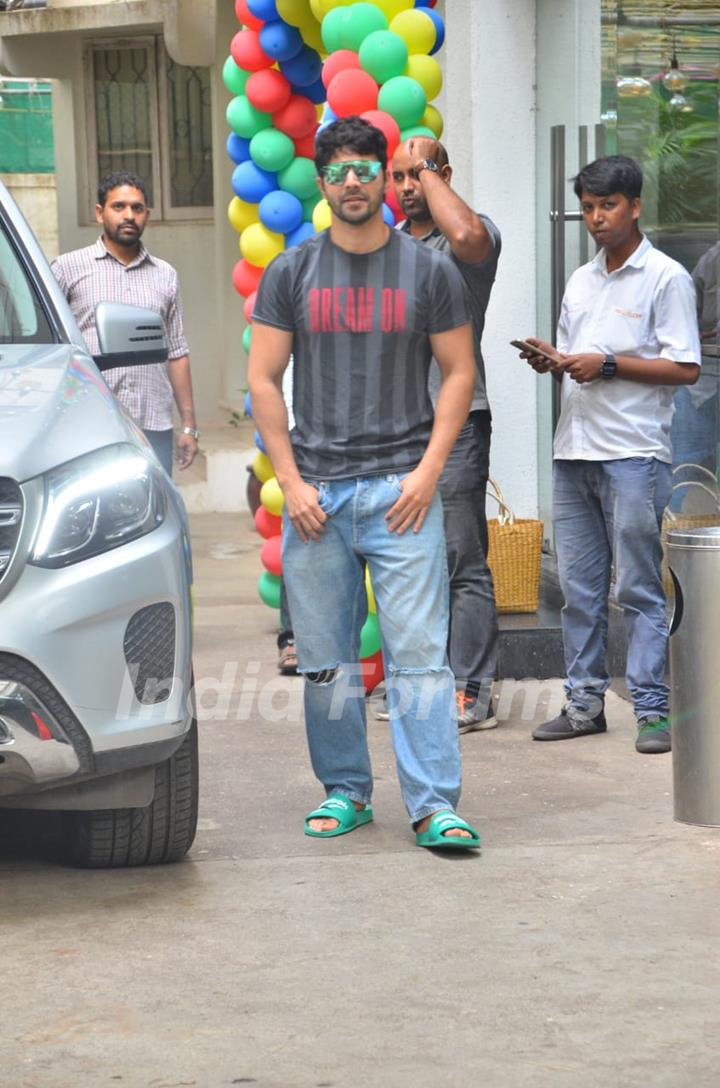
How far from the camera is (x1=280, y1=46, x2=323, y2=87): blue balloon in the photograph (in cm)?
797

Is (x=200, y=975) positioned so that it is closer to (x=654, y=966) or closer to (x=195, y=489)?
(x=654, y=966)

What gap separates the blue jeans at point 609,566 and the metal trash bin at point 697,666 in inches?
43.5

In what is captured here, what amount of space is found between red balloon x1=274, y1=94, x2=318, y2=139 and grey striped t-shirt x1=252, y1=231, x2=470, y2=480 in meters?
3.14

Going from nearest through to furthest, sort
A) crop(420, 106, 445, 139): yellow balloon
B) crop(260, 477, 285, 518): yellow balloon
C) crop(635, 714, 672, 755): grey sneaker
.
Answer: crop(635, 714, 672, 755): grey sneaker → crop(420, 106, 445, 139): yellow balloon → crop(260, 477, 285, 518): yellow balloon

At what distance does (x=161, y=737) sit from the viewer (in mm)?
4441

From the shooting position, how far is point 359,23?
7.12 metres

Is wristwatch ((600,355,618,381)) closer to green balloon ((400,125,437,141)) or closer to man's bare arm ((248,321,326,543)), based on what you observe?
man's bare arm ((248,321,326,543))

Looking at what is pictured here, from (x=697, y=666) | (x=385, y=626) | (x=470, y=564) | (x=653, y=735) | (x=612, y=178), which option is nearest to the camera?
(x=697, y=666)

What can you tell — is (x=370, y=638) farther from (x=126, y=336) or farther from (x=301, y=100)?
(x=301, y=100)

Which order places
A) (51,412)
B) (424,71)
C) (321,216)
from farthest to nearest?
1. (321,216)
2. (424,71)
3. (51,412)

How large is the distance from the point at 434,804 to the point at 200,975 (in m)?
1.17

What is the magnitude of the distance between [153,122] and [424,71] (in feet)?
36.4

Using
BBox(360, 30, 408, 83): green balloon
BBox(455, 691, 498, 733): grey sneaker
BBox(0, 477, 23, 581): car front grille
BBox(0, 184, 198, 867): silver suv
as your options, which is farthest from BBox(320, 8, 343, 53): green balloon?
BBox(0, 477, 23, 581): car front grille

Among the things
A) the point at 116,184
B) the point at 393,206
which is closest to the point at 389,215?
the point at 393,206
